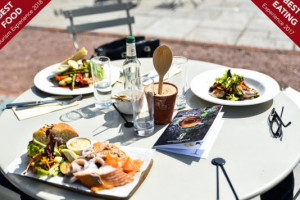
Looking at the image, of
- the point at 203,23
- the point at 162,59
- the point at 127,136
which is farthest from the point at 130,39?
the point at 203,23

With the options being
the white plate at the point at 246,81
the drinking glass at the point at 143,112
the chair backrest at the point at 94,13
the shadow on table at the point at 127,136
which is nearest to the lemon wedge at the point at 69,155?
the shadow on table at the point at 127,136

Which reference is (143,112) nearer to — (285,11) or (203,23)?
(285,11)

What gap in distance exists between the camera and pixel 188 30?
6430 millimetres

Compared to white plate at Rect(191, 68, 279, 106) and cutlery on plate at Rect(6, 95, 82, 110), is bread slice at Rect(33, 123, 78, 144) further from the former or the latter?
white plate at Rect(191, 68, 279, 106)

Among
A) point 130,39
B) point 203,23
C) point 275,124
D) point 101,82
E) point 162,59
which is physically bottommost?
point 203,23

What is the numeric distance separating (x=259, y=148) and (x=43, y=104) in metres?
1.30

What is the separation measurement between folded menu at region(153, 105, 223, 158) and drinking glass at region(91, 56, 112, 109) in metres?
0.47

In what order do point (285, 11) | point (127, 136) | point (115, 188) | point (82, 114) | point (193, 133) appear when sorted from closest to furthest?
1. point (115, 188)
2. point (193, 133)
3. point (127, 136)
4. point (82, 114)
5. point (285, 11)

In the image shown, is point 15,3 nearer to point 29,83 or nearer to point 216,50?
point 29,83

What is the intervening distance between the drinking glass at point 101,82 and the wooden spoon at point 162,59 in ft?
1.25

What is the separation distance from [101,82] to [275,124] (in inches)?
41.0

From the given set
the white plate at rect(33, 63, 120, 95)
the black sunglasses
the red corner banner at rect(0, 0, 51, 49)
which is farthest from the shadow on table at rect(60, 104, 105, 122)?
the red corner banner at rect(0, 0, 51, 49)

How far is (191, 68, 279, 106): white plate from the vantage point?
1.98 meters

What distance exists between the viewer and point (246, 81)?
2.25m
